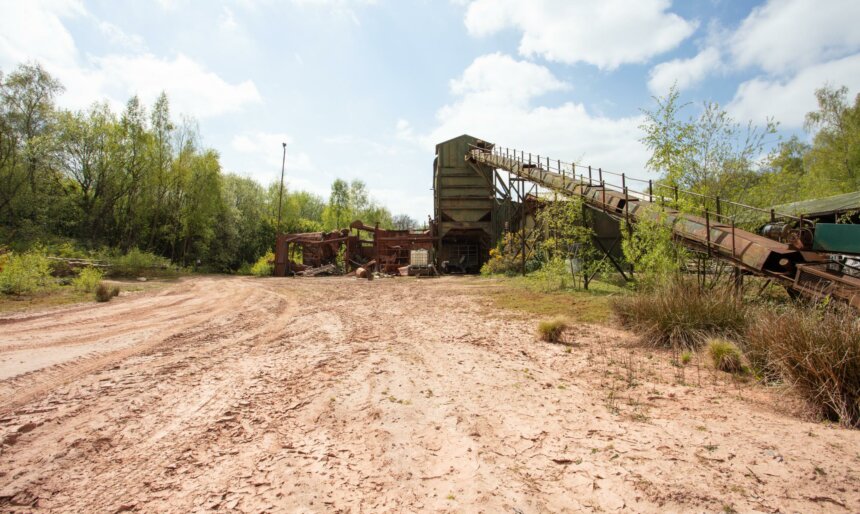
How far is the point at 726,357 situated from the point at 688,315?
1.44m

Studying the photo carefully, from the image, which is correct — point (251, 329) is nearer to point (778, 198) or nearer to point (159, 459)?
point (159, 459)

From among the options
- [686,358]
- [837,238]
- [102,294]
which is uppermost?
[837,238]

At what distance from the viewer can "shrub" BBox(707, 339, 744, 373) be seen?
4.44 m

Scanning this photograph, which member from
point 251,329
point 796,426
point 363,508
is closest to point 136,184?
point 251,329

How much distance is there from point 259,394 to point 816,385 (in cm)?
526

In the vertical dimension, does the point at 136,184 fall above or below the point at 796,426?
above

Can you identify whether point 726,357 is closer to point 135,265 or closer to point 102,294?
point 102,294

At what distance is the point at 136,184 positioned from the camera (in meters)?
25.4

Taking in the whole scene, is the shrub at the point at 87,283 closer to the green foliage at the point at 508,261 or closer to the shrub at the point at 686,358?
the shrub at the point at 686,358

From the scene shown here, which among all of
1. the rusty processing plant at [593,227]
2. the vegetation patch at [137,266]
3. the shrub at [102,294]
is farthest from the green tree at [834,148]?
the vegetation patch at [137,266]

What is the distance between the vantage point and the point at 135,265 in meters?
19.8

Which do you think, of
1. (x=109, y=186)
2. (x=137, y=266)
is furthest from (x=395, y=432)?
(x=109, y=186)

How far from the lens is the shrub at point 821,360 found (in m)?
3.12

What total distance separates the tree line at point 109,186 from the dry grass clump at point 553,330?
25765mm
